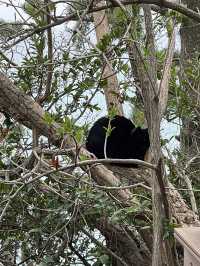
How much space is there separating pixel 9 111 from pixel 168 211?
3.08 feet

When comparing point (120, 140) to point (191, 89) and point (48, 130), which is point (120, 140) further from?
point (48, 130)

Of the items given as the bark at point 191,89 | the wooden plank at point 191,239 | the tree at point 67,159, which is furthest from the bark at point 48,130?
the wooden plank at point 191,239

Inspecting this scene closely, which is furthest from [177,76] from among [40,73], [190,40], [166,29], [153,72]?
[190,40]

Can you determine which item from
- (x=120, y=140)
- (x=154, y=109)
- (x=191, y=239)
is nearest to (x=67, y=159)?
(x=154, y=109)

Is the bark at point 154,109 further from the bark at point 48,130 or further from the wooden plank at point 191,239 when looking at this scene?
the bark at point 48,130

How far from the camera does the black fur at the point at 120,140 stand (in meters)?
3.01

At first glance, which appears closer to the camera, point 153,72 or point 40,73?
point 153,72

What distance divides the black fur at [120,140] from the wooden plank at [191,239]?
5.63ft

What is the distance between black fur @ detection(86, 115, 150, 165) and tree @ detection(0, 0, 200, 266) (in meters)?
0.48

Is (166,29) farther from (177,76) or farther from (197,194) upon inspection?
(197,194)

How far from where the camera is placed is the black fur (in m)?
3.01

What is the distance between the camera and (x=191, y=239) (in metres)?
1.18

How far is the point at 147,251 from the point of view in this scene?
2211 millimetres

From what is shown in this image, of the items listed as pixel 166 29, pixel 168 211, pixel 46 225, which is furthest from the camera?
pixel 46 225
